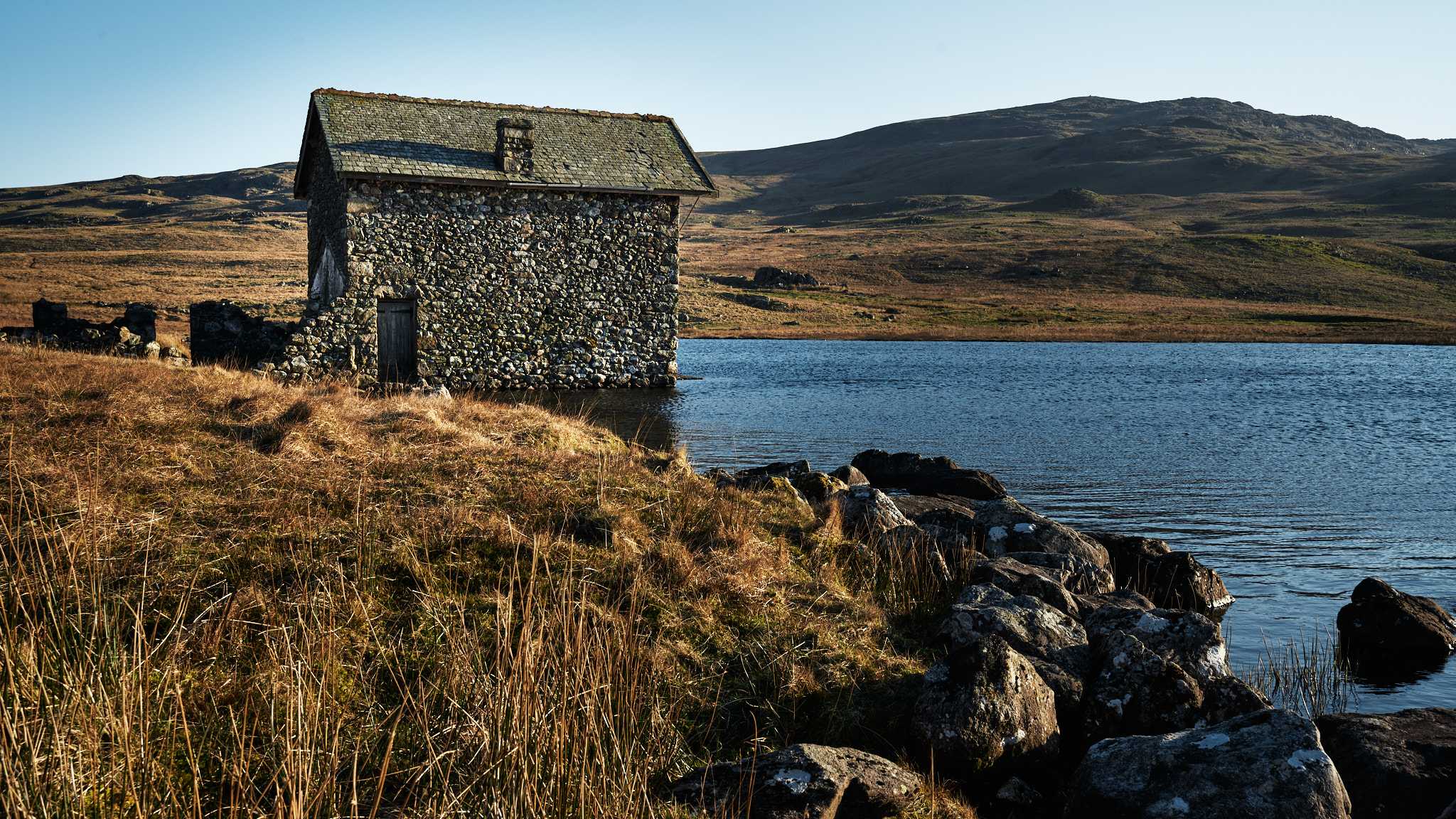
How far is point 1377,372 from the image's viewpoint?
39500mm

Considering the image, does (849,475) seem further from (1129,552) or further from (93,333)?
(93,333)

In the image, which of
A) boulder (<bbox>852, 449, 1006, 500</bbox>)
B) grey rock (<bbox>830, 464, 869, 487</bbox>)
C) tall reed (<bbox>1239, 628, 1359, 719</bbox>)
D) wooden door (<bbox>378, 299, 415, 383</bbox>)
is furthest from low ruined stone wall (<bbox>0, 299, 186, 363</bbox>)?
tall reed (<bbox>1239, 628, 1359, 719</bbox>)

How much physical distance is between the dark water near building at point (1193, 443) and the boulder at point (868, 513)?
11.6 ft

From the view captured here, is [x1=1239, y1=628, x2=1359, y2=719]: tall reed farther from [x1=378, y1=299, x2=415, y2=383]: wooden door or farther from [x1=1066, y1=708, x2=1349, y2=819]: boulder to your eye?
[x1=378, y1=299, x2=415, y2=383]: wooden door

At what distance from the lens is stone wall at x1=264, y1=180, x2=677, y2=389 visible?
75.2ft

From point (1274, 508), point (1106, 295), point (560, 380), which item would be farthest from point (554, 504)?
point (1106, 295)

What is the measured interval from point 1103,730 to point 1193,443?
56.9ft

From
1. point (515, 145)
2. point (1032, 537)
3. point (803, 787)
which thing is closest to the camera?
point (803, 787)

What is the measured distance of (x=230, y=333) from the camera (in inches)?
954

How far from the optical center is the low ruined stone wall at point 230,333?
23781mm

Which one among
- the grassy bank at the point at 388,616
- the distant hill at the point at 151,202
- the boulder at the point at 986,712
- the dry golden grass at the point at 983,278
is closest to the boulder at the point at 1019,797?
the boulder at the point at 986,712

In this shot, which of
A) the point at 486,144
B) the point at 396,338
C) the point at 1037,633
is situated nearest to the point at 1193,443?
the point at 1037,633

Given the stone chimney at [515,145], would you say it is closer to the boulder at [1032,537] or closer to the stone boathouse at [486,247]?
the stone boathouse at [486,247]

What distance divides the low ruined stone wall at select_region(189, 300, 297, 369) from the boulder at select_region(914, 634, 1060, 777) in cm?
2114
